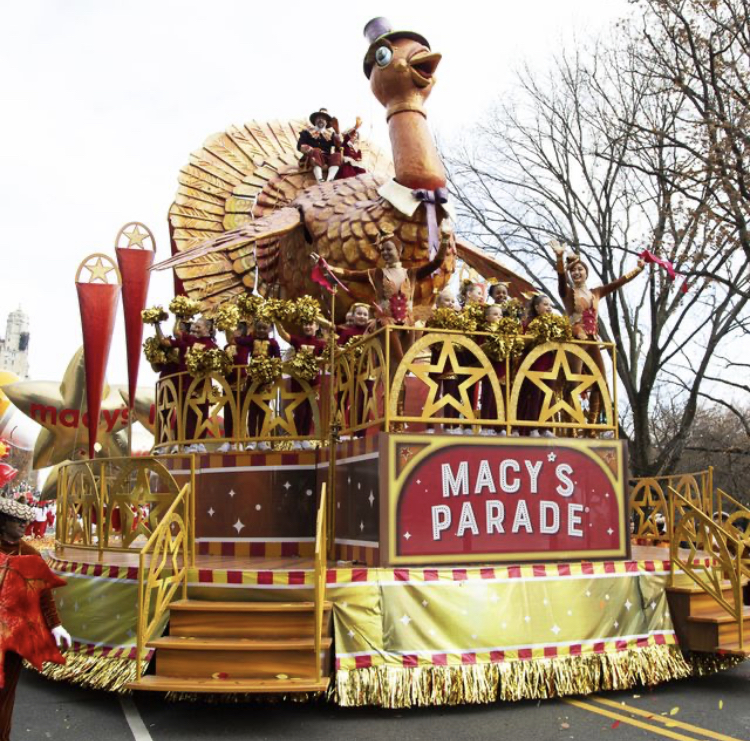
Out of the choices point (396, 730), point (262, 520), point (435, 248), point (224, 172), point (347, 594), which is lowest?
point (396, 730)

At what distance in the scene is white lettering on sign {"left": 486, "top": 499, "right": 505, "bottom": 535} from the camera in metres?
6.85

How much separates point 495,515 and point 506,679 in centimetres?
128

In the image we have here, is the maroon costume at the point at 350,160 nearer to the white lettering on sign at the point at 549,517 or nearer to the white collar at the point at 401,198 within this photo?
the white collar at the point at 401,198

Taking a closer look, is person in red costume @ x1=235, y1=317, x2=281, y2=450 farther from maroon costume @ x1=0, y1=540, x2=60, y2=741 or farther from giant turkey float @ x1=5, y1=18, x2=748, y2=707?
maroon costume @ x1=0, y1=540, x2=60, y2=741

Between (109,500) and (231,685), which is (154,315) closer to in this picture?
(109,500)

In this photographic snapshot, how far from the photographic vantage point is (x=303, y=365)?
845 cm

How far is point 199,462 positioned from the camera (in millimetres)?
8734

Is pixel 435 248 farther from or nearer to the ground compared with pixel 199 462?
farther from the ground

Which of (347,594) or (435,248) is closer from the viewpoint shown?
(347,594)

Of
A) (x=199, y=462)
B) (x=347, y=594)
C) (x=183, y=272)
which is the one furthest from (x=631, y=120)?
(x=347, y=594)

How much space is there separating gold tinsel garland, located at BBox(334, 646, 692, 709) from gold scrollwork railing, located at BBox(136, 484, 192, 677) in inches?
54.8

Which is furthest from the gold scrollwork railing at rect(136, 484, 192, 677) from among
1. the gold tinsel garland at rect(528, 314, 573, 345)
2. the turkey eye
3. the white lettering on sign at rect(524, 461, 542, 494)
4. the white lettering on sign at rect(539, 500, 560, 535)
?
the turkey eye

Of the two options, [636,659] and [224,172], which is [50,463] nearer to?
[224,172]

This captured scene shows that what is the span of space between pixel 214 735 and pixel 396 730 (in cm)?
124
